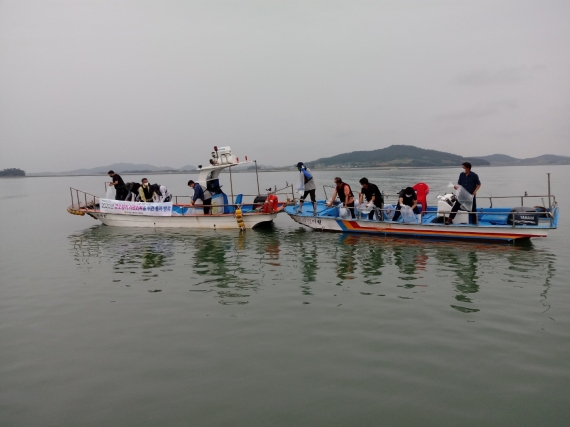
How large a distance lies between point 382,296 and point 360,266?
2.87 metres

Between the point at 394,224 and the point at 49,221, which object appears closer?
the point at 394,224

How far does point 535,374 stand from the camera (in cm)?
600

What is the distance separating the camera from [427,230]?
15953 mm

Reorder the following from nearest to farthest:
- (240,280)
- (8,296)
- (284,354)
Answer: (284,354) → (8,296) → (240,280)

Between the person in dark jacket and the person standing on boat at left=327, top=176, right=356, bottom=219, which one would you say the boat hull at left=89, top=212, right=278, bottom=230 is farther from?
the person standing on boat at left=327, top=176, right=356, bottom=219

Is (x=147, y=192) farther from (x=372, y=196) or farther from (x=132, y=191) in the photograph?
(x=372, y=196)

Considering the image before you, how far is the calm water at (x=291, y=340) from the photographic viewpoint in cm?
541

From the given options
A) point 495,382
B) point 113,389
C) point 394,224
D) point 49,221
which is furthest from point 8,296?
point 49,221

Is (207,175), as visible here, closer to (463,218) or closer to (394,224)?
(394,224)

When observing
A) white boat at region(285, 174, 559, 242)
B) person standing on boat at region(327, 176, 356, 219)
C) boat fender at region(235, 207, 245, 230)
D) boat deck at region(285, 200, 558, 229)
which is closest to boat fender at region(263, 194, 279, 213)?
boat deck at region(285, 200, 558, 229)

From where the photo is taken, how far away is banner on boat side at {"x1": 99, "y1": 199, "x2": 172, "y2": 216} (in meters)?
20.4

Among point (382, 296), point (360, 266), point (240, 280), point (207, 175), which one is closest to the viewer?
point (382, 296)

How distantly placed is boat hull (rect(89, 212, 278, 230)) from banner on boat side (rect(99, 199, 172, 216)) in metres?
0.24

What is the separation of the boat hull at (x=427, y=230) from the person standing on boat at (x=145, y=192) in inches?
330
